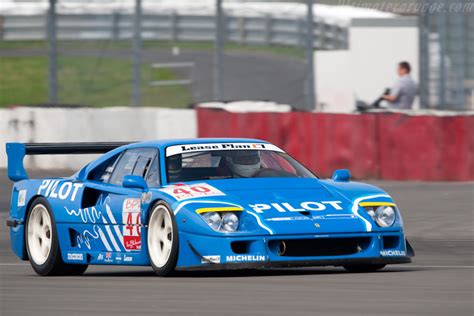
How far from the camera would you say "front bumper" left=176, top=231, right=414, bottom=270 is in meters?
8.96

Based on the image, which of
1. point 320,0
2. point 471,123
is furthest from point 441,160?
point 320,0

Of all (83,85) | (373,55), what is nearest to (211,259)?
(373,55)

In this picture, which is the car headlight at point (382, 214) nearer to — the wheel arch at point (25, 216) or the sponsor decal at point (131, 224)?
the sponsor decal at point (131, 224)

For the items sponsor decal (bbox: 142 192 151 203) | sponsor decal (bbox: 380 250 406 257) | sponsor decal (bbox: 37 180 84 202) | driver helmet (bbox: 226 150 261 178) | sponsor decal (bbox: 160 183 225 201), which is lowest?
sponsor decal (bbox: 380 250 406 257)

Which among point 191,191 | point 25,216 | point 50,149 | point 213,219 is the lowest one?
point 25,216

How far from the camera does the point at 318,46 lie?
111 feet

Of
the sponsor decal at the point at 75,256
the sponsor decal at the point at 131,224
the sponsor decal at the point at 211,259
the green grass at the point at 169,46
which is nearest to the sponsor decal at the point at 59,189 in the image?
the sponsor decal at the point at 75,256

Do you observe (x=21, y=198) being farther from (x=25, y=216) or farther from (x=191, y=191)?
(x=191, y=191)

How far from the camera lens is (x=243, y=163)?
10.1 meters

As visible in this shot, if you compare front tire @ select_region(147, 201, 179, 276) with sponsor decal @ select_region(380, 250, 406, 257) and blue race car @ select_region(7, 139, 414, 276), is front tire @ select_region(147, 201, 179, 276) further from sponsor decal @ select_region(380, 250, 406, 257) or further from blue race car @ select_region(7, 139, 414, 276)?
sponsor decal @ select_region(380, 250, 406, 257)

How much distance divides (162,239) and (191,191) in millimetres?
389

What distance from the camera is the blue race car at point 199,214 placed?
9023 millimetres

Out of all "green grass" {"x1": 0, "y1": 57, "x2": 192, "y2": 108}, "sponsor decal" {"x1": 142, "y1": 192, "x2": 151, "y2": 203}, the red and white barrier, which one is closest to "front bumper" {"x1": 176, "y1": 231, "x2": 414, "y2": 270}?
"sponsor decal" {"x1": 142, "y1": 192, "x2": 151, "y2": 203}

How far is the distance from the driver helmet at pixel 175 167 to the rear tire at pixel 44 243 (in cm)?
115
